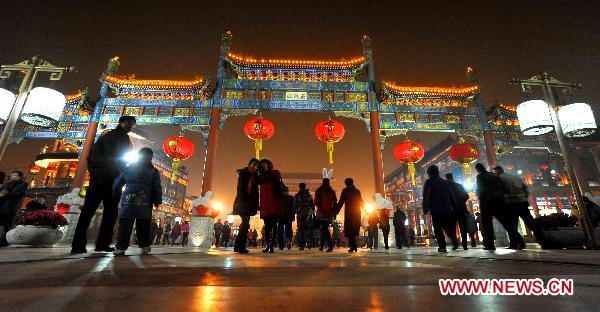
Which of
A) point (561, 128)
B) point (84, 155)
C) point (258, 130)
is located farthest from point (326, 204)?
point (84, 155)

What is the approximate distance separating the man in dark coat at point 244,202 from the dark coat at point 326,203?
1.60 m

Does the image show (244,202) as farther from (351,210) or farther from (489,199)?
(489,199)

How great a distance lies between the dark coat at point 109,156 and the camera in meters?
3.19

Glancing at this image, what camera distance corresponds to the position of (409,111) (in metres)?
11.8

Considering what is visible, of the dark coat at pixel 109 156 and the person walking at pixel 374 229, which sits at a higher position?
the dark coat at pixel 109 156

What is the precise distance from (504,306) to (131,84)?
45.4ft

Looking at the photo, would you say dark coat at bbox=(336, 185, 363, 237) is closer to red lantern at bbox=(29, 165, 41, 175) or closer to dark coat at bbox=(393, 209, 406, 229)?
dark coat at bbox=(393, 209, 406, 229)

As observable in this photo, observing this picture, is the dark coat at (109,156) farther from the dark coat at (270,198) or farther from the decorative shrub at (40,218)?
the decorative shrub at (40,218)

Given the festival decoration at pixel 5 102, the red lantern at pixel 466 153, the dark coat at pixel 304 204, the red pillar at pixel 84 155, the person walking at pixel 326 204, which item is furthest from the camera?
the red pillar at pixel 84 155

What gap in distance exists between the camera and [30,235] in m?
4.96

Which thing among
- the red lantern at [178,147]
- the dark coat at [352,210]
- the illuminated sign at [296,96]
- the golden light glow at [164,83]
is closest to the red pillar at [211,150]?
the red lantern at [178,147]

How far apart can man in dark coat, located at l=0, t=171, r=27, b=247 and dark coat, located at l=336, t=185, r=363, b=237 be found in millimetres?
5637

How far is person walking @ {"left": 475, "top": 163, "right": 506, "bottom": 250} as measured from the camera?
438 cm

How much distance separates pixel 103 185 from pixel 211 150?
7.77m
